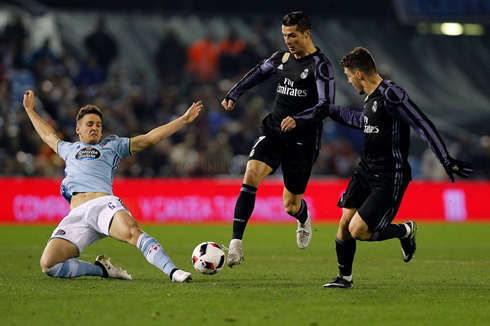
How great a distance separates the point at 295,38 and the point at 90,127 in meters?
2.48

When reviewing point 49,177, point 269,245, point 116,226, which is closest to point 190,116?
point 116,226

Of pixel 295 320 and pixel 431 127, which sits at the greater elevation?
pixel 431 127

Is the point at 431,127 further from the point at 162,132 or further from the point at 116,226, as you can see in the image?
the point at 116,226

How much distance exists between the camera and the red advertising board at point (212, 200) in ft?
52.8

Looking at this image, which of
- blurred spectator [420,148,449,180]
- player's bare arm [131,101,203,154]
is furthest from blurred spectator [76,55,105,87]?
player's bare arm [131,101,203,154]

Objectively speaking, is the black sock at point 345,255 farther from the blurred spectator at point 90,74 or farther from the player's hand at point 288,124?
the blurred spectator at point 90,74

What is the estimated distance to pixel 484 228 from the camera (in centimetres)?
1616

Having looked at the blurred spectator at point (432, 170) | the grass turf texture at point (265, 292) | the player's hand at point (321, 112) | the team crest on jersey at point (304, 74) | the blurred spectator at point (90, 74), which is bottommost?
the grass turf texture at point (265, 292)

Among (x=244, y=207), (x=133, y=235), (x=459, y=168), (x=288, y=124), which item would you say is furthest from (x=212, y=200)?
(x=459, y=168)

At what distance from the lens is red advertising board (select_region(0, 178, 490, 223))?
1609cm

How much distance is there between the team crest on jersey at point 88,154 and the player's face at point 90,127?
0.37 feet

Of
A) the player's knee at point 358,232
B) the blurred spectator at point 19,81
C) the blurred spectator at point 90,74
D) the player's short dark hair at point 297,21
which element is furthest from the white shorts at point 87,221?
the blurred spectator at point 90,74

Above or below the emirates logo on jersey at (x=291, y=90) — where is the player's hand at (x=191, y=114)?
below

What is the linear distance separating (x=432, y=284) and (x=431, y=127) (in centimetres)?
175
